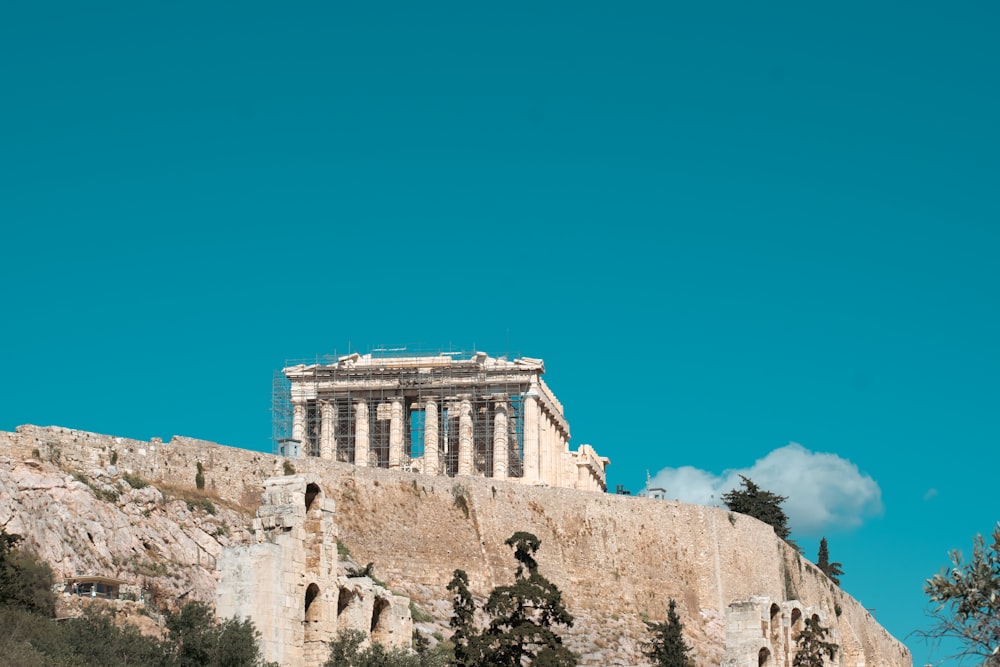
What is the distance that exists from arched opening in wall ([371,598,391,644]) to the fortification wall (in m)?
16.1

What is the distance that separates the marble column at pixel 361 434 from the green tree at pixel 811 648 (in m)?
35.4

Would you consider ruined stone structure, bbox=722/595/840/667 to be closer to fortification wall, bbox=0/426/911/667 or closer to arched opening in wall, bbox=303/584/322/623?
arched opening in wall, bbox=303/584/322/623

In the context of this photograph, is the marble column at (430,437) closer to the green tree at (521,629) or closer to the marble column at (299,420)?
the marble column at (299,420)

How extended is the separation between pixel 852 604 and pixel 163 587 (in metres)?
45.1

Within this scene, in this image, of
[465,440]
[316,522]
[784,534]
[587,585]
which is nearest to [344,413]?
[465,440]

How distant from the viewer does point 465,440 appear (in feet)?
234

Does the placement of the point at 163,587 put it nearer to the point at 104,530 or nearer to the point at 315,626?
the point at 104,530

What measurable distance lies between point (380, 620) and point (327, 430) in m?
39.4

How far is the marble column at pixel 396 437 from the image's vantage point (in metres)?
71.6

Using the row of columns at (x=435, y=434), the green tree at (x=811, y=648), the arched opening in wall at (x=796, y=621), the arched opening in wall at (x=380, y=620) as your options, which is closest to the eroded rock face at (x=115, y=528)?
the arched opening in wall at (x=380, y=620)

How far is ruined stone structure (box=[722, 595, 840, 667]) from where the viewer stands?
35.4 meters

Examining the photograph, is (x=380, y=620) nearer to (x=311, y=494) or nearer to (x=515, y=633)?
(x=311, y=494)

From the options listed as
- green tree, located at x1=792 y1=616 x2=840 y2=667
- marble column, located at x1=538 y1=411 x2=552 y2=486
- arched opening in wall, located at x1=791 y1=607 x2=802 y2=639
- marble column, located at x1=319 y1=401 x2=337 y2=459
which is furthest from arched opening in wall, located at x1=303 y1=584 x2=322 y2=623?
marble column, located at x1=538 y1=411 x2=552 y2=486

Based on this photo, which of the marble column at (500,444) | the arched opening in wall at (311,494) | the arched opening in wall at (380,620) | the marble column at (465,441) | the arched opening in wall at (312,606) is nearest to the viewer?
the arched opening in wall at (312,606)
